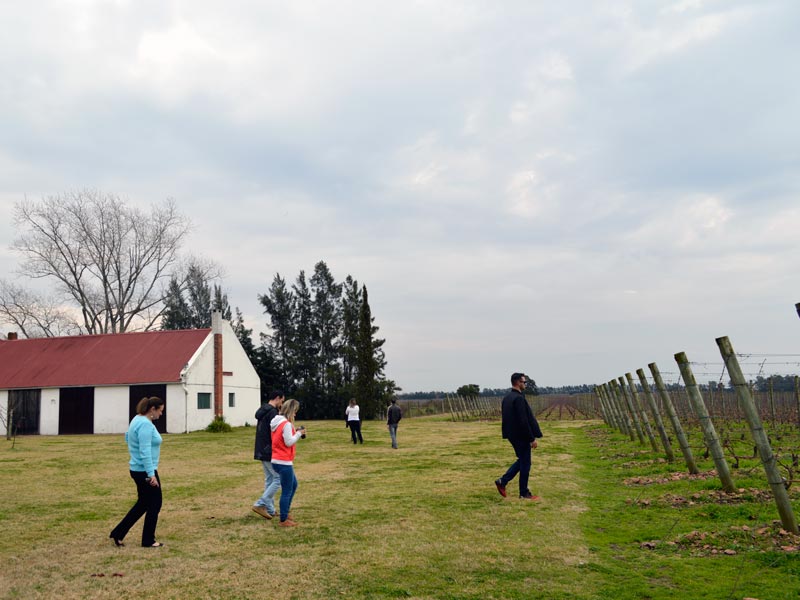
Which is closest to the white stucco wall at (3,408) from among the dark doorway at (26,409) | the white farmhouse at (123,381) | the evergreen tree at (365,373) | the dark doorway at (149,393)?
the white farmhouse at (123,381)

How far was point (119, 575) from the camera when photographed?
6047mm

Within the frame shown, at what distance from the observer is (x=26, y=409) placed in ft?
109

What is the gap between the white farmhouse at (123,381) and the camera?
31.4 meters

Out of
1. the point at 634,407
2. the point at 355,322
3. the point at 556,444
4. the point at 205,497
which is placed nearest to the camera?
the point at 205,497

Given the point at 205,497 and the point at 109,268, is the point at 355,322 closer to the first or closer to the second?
the point at 109,268

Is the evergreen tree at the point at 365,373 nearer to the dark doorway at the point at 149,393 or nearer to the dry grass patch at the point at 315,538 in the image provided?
the dark doorway at the point at 149,393

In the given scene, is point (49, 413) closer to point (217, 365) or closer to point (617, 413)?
point (217, 365)

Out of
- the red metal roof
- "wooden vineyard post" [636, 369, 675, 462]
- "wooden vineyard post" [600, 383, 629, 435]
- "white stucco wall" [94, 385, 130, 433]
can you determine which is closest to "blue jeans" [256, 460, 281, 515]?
"wooden vineyard post" [636, 369, 675, 462]

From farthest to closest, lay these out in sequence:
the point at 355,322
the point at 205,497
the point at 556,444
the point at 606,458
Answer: the point at 355,322, the point at 556,444, the point at 606,458, the point at 205,497

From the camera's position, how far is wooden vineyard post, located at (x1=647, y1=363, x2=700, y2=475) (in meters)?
10.9

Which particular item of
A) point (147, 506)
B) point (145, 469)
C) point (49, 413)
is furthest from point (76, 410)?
point (145, 469)

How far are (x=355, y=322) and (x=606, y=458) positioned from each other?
44.5 meters

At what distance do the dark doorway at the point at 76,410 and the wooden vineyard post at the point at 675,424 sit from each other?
28411mm

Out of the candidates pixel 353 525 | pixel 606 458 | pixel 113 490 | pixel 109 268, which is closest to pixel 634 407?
pixel 606 458
